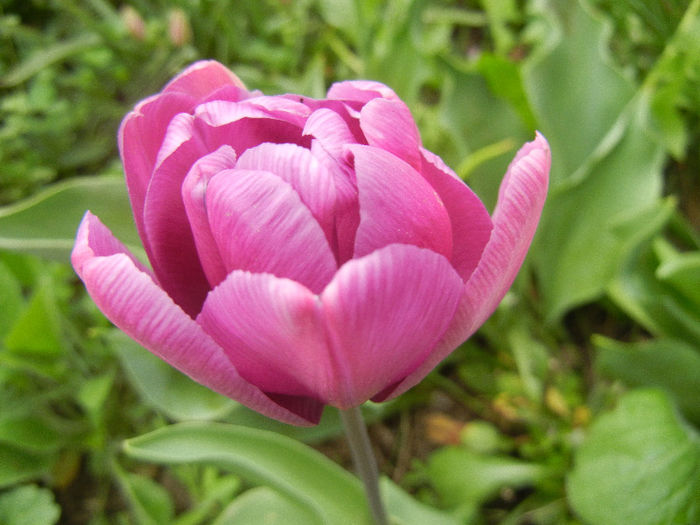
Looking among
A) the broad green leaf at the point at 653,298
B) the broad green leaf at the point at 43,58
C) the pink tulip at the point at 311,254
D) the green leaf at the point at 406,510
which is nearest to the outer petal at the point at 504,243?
the pink tulip at the point at 311,254

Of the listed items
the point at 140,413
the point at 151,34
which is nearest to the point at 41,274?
the point at 140,413

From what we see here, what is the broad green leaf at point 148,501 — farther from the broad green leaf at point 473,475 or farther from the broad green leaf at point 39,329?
the broad green leaf at point 473,475

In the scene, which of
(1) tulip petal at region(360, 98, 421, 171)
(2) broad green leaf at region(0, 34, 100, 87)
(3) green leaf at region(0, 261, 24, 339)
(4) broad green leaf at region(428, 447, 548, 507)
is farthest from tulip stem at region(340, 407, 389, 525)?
(2) broad green leaf at region(0, 34, 100, 87)

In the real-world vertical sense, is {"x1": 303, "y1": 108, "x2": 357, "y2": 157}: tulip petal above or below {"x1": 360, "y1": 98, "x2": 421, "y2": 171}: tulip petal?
below

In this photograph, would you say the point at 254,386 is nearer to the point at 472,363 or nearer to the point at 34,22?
the point at 472,363

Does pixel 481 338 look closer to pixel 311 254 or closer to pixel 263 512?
pixel 263 512

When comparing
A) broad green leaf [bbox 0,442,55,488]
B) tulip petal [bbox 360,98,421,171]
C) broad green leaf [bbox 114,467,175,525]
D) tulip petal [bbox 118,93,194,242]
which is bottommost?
broad green leaf [bbox 0,442,55,488]

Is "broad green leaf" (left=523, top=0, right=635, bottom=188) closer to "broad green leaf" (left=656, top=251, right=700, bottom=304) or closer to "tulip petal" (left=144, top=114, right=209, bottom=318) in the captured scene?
"broad green leaf" (left=656, top=251, right=700, bottom=304)
